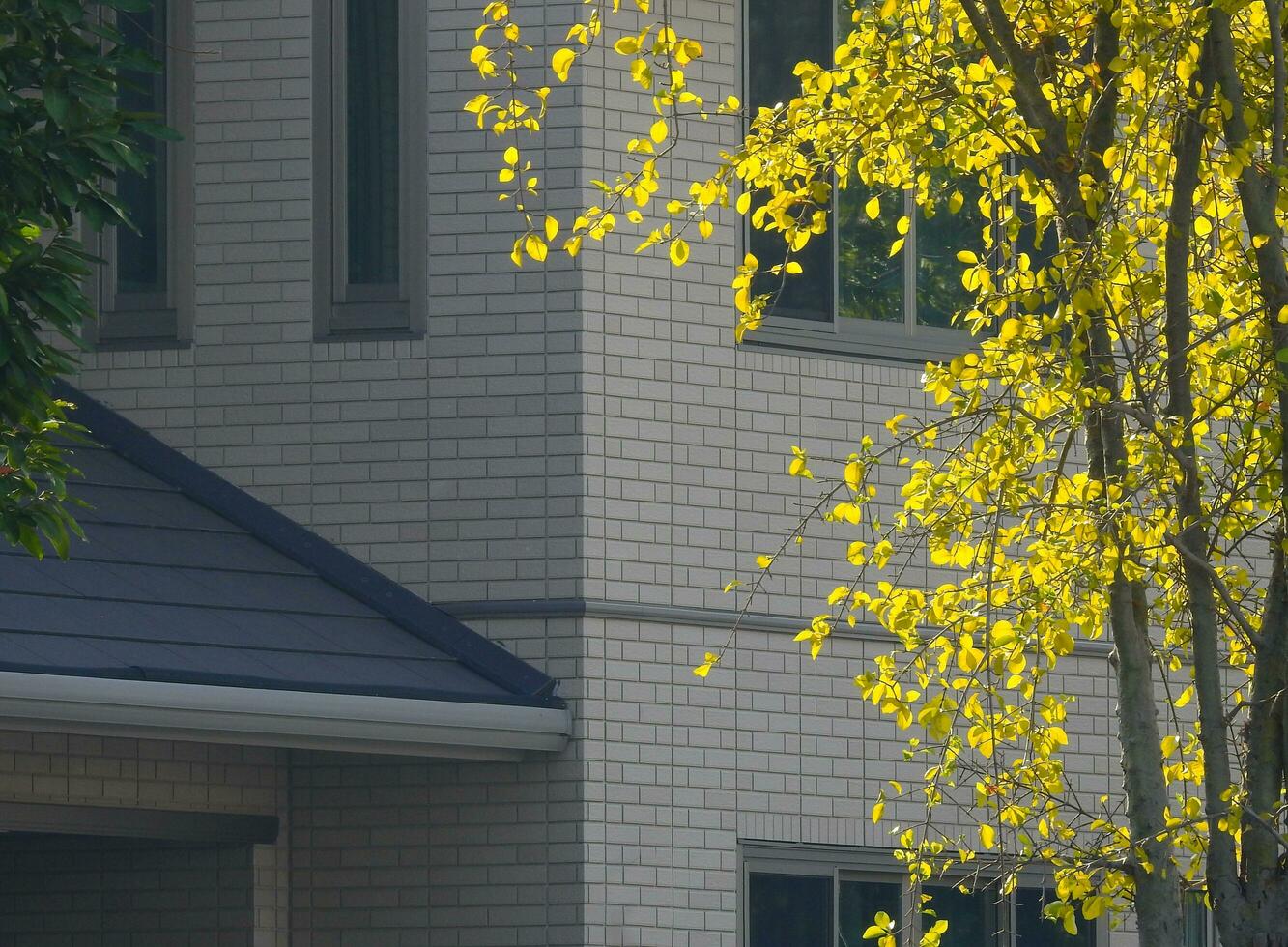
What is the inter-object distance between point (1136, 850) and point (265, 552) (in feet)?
17.9

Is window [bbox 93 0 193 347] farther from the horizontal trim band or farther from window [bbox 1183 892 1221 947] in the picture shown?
window [bbox 1183 892 1221 947]

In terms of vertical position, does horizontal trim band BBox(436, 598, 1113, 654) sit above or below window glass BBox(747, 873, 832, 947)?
above

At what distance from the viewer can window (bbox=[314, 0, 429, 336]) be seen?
36.5ft

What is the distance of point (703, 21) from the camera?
37.3ft

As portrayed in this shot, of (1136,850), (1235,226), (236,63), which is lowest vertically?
(1136,850)

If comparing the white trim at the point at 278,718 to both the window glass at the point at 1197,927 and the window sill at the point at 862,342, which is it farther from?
the window glass at the point at 1197,927

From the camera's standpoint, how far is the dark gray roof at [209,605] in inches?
373

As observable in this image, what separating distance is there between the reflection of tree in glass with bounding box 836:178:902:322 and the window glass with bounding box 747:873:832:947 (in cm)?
273

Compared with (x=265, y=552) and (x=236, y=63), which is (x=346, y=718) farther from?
(x=236, y=63)

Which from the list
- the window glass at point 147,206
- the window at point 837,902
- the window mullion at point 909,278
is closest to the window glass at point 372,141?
the window glass at point 147,206

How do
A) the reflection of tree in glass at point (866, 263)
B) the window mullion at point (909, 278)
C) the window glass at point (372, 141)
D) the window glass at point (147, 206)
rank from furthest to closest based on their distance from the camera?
the window mullion at point (909, 278) → the reflection of tree in glass at point (866, 263) → the window glass at point (147, 206) → the window glass at point (372, 141)

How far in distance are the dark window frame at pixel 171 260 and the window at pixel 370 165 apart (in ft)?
2.13

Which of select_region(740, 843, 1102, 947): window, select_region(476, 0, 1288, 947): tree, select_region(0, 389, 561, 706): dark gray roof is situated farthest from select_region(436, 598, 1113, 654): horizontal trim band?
select_region(476, 0, 1288, 947): tree

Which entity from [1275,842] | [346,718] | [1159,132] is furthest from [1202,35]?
[346,718]
